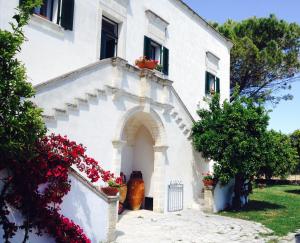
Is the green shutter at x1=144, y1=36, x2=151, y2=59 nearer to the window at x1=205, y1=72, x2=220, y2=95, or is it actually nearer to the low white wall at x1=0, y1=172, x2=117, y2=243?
the window at x1=205, y1=72, x2=220, y2=95

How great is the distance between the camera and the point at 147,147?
1384cm

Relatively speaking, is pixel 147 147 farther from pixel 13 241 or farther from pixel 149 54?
pixel 13 241

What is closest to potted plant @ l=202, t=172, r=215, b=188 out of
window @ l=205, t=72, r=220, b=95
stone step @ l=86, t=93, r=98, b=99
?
window @ l=205, t=72, r=220, b=95

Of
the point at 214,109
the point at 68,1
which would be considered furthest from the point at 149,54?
the point at 68,1

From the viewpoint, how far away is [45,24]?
1027 cm

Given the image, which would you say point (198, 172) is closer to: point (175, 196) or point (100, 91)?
point (175, 196)

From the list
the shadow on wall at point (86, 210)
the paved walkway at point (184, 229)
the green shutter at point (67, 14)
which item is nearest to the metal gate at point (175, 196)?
the paved walkway at point (184, 229)

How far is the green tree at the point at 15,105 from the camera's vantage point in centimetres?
532

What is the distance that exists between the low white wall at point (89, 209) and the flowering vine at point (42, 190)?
251 mm

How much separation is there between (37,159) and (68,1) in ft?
21.3

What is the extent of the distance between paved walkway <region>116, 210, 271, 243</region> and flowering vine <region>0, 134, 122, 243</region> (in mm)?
1965

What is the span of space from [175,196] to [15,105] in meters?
9.15

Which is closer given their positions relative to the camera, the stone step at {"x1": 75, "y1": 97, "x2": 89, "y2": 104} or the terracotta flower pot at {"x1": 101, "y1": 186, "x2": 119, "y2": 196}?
the terracotta flower pot at {"x1": 101, "y1": 186, "x2": 119, "y2": 196}

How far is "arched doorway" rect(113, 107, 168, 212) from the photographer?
501 inches
